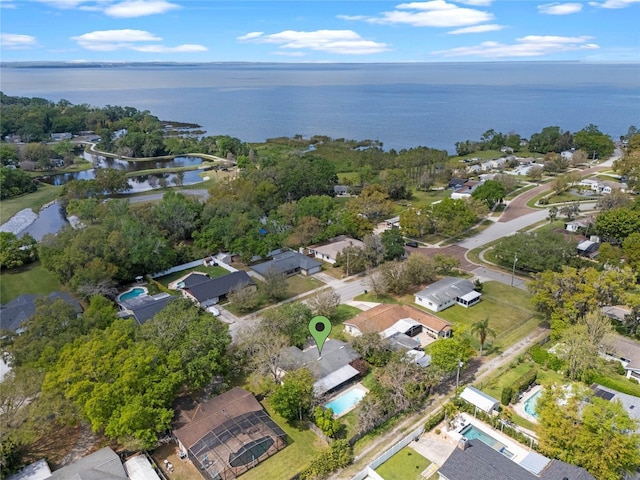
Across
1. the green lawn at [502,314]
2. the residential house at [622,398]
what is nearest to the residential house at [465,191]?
the green lawn at [502,314]

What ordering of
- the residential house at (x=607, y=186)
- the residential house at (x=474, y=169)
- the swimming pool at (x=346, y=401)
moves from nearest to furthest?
the swimming pool at (x=346, y=401) → the residential house at (x=607, y=186) → the residential house at (x=474, y=169)

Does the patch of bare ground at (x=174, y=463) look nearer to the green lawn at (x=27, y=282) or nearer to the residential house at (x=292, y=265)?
the residential house at (x=292, y=265)

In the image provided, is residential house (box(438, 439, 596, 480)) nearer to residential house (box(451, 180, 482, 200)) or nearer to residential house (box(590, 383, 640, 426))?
residential house (box(590, 383, 640, 426))

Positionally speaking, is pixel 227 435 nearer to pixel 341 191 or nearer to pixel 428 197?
pixel 341 191

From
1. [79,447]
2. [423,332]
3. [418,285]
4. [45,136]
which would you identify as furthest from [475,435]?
[45,136]

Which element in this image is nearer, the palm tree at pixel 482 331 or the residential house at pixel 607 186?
the palm tree at pixel 482 331

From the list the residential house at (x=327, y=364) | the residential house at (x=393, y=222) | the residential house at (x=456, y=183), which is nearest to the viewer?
the residential house at (x=327, y=364)

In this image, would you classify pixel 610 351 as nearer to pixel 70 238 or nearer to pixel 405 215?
pixel 405 215
